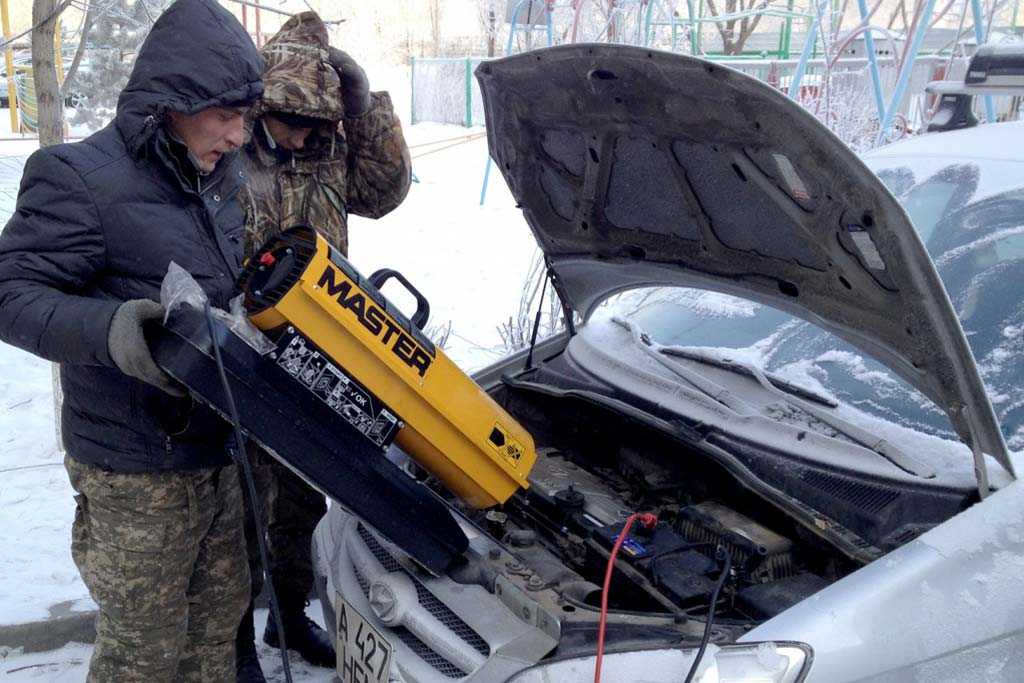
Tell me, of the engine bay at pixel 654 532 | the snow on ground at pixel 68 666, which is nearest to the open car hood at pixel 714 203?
the engine bay at pixel 654 532

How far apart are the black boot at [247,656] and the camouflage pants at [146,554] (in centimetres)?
36

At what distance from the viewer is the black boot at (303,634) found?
3.16m

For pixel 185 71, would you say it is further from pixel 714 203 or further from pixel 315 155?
pixel 714 203

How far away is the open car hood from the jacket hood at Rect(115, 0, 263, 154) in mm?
720

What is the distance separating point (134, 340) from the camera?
1.88m

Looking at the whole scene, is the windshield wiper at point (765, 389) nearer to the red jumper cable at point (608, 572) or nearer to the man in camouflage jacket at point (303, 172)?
the red jumper cable at point (608, 572)

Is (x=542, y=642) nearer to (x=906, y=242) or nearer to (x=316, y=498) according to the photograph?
(x=906, y=242)

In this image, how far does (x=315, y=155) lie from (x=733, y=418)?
1580mm

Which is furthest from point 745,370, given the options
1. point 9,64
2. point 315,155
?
point 9,64

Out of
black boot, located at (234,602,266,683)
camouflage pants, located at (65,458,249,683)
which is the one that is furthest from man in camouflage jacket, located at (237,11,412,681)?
camouflage pants, located at (65,458,249,683)

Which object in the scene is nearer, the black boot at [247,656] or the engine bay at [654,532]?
the engine bay at [654,532]

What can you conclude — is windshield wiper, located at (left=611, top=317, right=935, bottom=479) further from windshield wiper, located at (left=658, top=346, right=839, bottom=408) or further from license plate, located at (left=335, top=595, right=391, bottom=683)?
license plate, located at (left=335, top=595, right=391, bottom=683)

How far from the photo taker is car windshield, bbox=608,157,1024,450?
2.39m

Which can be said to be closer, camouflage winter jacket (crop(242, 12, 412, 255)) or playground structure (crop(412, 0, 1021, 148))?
camouflage winter jacket (crop(242, 12, 412, 255))
